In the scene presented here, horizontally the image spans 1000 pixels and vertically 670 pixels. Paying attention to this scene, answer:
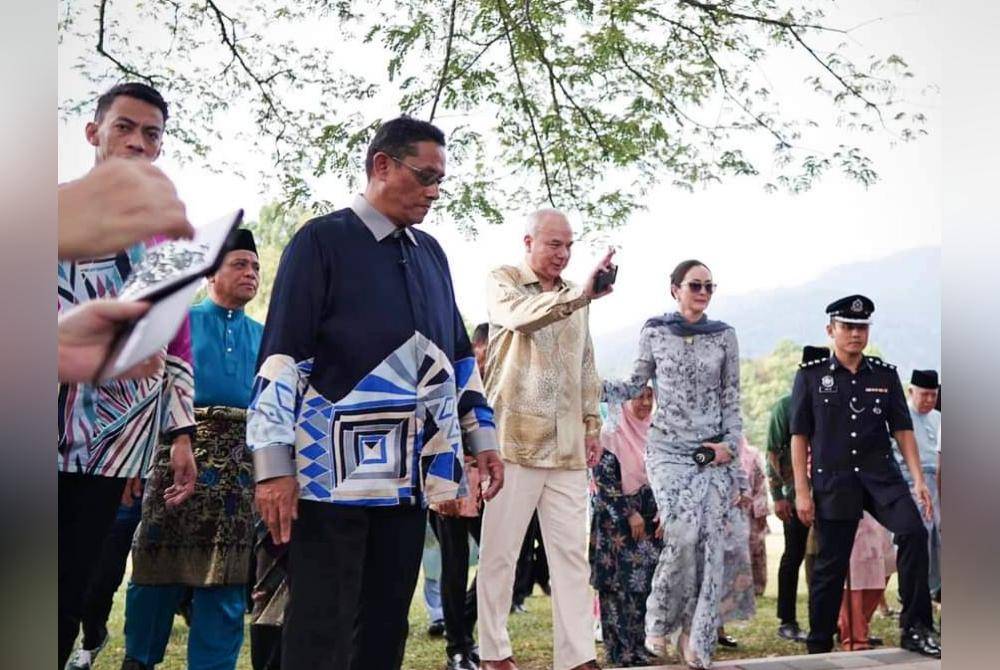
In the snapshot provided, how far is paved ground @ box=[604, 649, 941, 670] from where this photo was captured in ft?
16.0

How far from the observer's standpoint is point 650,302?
5.30 m

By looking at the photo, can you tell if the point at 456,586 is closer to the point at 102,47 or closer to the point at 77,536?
the point at 77,536

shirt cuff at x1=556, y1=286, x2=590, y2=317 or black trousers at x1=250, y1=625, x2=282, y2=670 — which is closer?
black trousers at x1=250, y1=625, x2=282, y2=670

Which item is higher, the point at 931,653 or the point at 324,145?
the point at 324,145

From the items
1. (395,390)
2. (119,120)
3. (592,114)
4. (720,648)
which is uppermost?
(592,114)

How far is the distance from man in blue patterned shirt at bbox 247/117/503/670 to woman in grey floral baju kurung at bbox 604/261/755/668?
1791mm

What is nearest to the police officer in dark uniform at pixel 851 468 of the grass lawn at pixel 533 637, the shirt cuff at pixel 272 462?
the grass lawn at pixel 533 637

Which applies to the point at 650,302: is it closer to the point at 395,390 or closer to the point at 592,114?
the point at 592,114

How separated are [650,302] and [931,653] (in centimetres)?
185

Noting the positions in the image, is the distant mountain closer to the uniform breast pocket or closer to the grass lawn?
the uniform breast pocket

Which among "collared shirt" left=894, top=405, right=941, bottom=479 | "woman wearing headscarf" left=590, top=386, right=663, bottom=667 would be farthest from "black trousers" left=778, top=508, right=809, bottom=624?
"woman wearing headscarf" left=590, top=386, right=663, bottom=667

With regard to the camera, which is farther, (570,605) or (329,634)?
(570,605)
